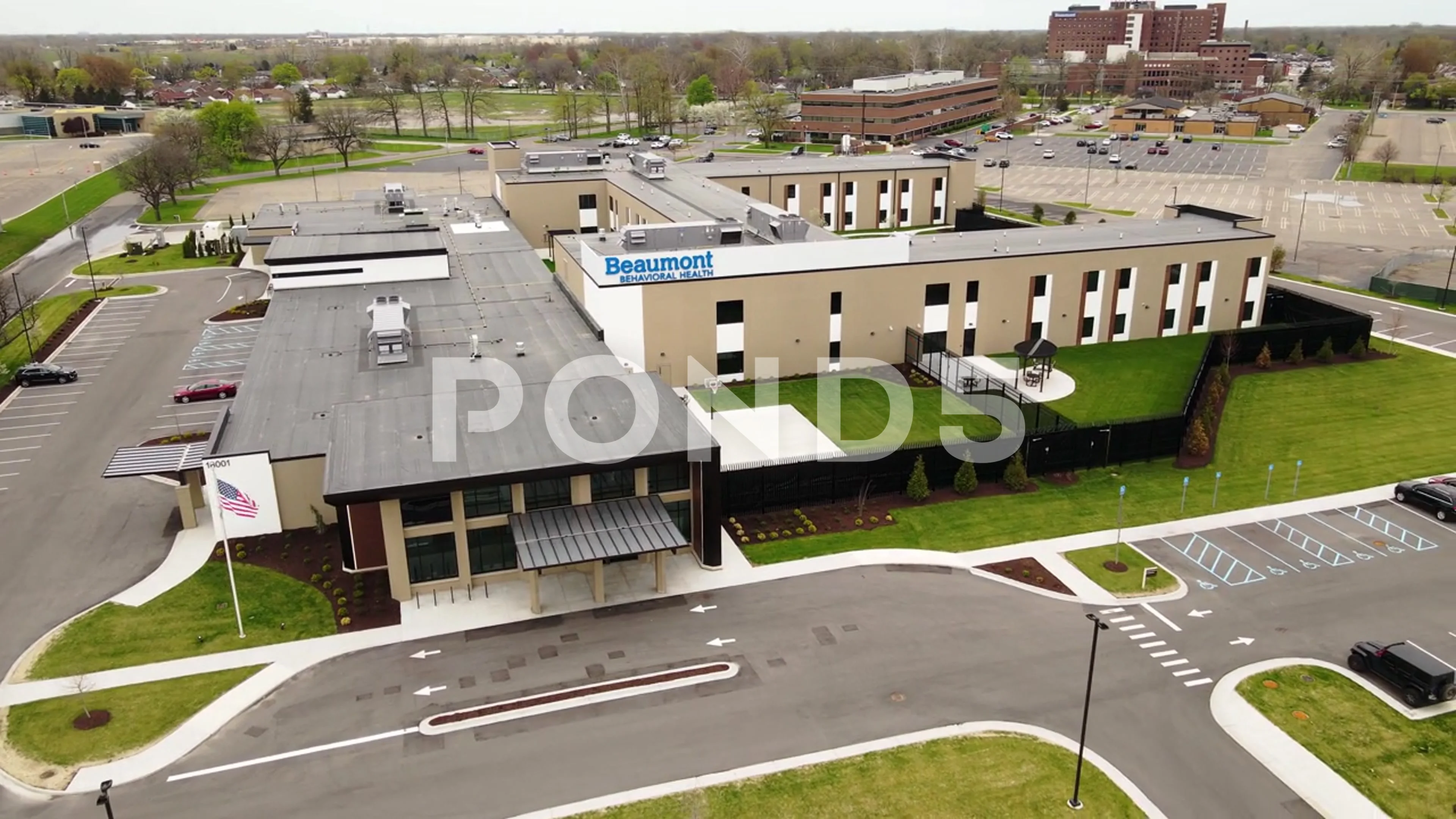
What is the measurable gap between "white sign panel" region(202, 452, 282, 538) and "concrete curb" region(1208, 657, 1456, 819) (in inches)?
1386

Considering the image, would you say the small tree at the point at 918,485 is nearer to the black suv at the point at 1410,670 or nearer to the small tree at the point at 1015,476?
the small tree at the point at 1015,476

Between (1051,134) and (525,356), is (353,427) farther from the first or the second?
(1051,134)

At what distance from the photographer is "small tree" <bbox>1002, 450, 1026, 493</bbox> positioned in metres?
44.5

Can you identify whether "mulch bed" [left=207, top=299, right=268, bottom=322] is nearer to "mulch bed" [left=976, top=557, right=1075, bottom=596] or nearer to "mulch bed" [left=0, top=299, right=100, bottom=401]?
"mulch bed" [left=0, top=299, right=100, bottom=401]

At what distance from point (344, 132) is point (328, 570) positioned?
422 ft

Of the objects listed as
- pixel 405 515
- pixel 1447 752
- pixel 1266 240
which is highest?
pixel 1266 240

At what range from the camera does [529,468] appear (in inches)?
1373

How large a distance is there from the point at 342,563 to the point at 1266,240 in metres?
60.7

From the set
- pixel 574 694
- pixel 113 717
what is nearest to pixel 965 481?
pixel 574 694

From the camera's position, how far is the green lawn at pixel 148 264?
286 feet

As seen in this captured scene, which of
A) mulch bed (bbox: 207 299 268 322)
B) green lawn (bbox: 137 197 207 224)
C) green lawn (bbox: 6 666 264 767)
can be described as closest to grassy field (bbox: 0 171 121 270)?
green lawn (bbox: 137 197 207 224)

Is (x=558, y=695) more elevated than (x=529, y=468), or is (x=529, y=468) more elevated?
(x=529, y=468)

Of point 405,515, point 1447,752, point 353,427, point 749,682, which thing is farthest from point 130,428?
point 1447,752

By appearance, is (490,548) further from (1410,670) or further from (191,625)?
(1410,670)
